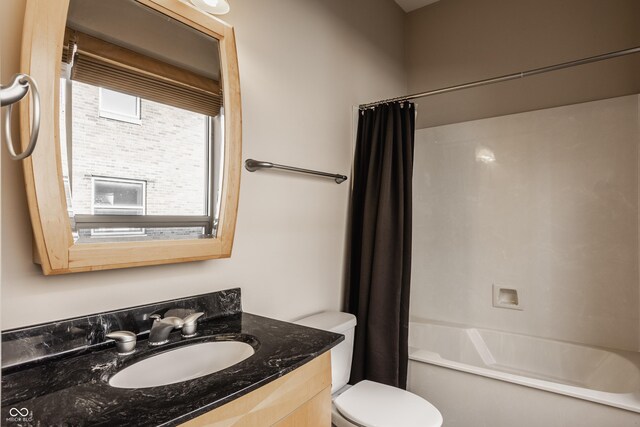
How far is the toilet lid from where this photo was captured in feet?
5.20

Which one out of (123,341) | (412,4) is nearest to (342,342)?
(123,341)

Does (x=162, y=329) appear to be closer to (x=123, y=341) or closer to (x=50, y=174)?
(x=123, y=341)

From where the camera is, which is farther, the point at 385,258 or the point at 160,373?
the point at 385,258

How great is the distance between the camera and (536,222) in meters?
2.50

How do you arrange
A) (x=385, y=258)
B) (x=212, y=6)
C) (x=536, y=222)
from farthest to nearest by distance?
1. (x=536, y=222)
2. (x=385, y=258)
3. (x=212, y=6)

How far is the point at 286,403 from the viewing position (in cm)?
106

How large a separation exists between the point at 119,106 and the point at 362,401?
1.55 m

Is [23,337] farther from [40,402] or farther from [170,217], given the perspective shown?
[170,217]

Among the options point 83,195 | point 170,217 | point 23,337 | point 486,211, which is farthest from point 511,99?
point 23,337

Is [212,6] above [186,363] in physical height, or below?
above

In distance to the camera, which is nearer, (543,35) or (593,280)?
(593,280)

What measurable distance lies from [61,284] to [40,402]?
1.22 ft

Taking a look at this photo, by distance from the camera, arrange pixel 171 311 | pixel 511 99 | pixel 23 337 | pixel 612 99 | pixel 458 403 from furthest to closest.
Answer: pixel 511 99 → pixel 612 99 → pixel 458 403 → pixel 171 311 → pixel 23 337

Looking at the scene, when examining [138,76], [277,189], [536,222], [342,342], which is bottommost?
[342,342]
